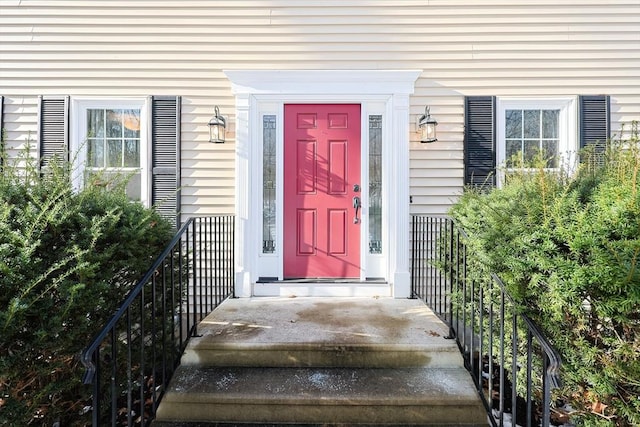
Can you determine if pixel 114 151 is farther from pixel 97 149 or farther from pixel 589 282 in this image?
pixel 589 282

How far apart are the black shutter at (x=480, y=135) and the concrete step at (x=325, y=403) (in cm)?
235

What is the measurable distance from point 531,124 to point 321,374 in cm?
347

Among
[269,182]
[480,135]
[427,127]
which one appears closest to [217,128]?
[269,182]

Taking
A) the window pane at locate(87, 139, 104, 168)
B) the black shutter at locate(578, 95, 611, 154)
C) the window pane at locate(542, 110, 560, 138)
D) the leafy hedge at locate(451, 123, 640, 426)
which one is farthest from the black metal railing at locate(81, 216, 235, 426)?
the black shutter at locate(578, 95, 611, 154)

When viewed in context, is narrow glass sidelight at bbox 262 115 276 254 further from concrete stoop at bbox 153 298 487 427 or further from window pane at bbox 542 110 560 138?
window pane at bbox 542 110 560 138

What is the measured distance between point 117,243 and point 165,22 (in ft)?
9.47

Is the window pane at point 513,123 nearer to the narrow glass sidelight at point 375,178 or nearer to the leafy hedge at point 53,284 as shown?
the narrow glass sidelight at point 375,178

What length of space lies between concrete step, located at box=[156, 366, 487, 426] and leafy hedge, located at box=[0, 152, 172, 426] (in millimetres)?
573

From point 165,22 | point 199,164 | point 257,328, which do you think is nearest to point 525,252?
point 257,328

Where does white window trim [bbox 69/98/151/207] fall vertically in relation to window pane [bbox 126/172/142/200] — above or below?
above

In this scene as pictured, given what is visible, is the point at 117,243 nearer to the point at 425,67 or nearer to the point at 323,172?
the point at 323,172

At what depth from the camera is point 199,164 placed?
3873 millimetres

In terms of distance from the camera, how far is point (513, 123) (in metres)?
3.93

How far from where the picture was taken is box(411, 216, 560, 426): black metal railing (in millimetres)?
1680
